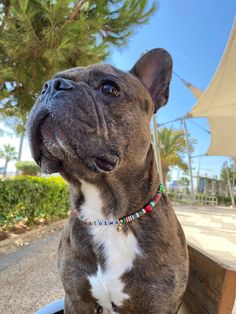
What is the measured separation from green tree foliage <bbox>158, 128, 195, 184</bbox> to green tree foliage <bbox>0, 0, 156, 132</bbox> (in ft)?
47.4

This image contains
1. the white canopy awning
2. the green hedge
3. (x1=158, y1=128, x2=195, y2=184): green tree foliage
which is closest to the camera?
the green hedge

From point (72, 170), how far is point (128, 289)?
0.50m

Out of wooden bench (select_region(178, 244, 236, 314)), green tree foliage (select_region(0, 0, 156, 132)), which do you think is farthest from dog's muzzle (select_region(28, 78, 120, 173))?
green tree foliage (select_region(0, 0, 156, 132))

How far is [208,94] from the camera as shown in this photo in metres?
6.41

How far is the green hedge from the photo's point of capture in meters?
4.69

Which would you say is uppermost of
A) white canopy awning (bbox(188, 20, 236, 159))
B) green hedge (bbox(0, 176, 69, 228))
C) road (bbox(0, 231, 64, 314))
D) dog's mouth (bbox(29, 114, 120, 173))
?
white canopy awning (bbox(188, 20, 236, 159))

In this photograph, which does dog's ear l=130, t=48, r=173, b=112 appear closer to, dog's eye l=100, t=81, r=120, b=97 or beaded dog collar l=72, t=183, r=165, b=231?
dog's eye l=100, t=81, r=120, b=97

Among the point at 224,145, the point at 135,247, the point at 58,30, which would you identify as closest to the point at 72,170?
the point at 135,247

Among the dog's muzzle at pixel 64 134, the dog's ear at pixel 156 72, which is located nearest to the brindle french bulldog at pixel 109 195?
the dog's muzzle at pixel 64 134

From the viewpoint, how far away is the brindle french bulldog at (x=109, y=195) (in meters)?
1.08

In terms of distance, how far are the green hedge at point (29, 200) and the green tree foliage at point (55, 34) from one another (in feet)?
4.66

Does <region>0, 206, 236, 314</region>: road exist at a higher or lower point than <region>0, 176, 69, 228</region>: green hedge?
lower

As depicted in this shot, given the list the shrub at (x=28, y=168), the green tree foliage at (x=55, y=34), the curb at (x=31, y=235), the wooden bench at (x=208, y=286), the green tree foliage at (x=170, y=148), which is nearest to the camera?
the wooden bench at (x=208, y=286)

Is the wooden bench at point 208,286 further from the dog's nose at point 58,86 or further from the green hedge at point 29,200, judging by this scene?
the green hedge at point 29,200
